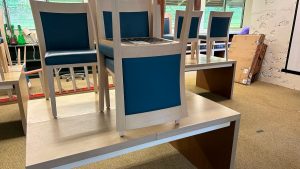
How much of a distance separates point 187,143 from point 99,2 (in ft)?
4.52

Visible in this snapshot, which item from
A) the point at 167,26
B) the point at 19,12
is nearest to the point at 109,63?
the point at 167,26

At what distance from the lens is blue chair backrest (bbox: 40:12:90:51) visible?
171cm

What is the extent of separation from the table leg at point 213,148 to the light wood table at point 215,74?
1258 millimetres

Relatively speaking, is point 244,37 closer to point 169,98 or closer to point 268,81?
point 268,81

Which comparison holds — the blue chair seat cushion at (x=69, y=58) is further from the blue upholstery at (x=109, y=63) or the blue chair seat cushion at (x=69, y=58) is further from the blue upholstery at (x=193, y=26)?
the blue upholstery at (x=193, y=26)

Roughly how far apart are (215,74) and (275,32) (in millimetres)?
1552

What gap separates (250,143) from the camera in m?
2.05

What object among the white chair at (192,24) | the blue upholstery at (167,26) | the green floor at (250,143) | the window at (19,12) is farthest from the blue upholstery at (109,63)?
the window at (19,12)

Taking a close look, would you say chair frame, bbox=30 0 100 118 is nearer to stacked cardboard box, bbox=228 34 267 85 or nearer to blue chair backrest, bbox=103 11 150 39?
blue chair backrest, bbox=103 11 150 39

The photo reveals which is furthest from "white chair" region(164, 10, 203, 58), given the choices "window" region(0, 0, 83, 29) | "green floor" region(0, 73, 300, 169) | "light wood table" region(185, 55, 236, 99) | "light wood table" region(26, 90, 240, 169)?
"window" region(0, 0, 83, 29)

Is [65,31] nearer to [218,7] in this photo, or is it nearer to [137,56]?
[137,56]

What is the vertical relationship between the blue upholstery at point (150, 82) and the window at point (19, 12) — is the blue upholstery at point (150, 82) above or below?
below

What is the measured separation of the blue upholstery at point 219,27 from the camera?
297cm

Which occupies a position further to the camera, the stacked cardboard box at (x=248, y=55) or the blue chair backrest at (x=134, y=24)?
the stacked cardboard box at (x=248, y=55)
